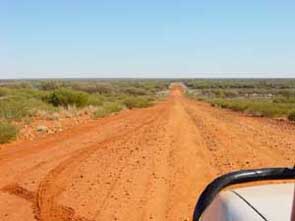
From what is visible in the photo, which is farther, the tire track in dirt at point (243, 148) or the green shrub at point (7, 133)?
the green shrub at point (7, 133)

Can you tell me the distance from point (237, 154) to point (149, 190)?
14.0ft

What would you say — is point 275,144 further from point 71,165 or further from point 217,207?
point 217,207

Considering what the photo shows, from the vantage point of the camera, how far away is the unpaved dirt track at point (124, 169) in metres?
7.93

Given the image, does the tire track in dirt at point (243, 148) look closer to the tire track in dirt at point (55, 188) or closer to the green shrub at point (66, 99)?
the tire track in dirt at point (55, 188)

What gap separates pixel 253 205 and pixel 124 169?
8.69 metres

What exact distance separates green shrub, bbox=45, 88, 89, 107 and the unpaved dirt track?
56.9 feet

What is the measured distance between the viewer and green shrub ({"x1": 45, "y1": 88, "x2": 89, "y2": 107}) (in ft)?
114

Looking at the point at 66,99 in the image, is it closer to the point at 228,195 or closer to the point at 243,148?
the point at 243,148

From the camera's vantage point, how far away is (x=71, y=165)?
37.8 feet

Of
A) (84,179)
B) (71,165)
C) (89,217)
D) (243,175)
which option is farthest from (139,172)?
(243,175)

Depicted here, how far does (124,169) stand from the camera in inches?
424

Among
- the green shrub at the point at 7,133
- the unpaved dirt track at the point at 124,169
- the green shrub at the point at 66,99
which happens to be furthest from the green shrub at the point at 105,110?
Answer: the unpaved dirt track at the point at 124,169

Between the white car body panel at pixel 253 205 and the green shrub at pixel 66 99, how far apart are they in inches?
1259

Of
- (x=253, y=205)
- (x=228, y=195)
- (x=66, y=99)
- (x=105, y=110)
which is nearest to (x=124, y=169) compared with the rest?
(x=228, y=195)
